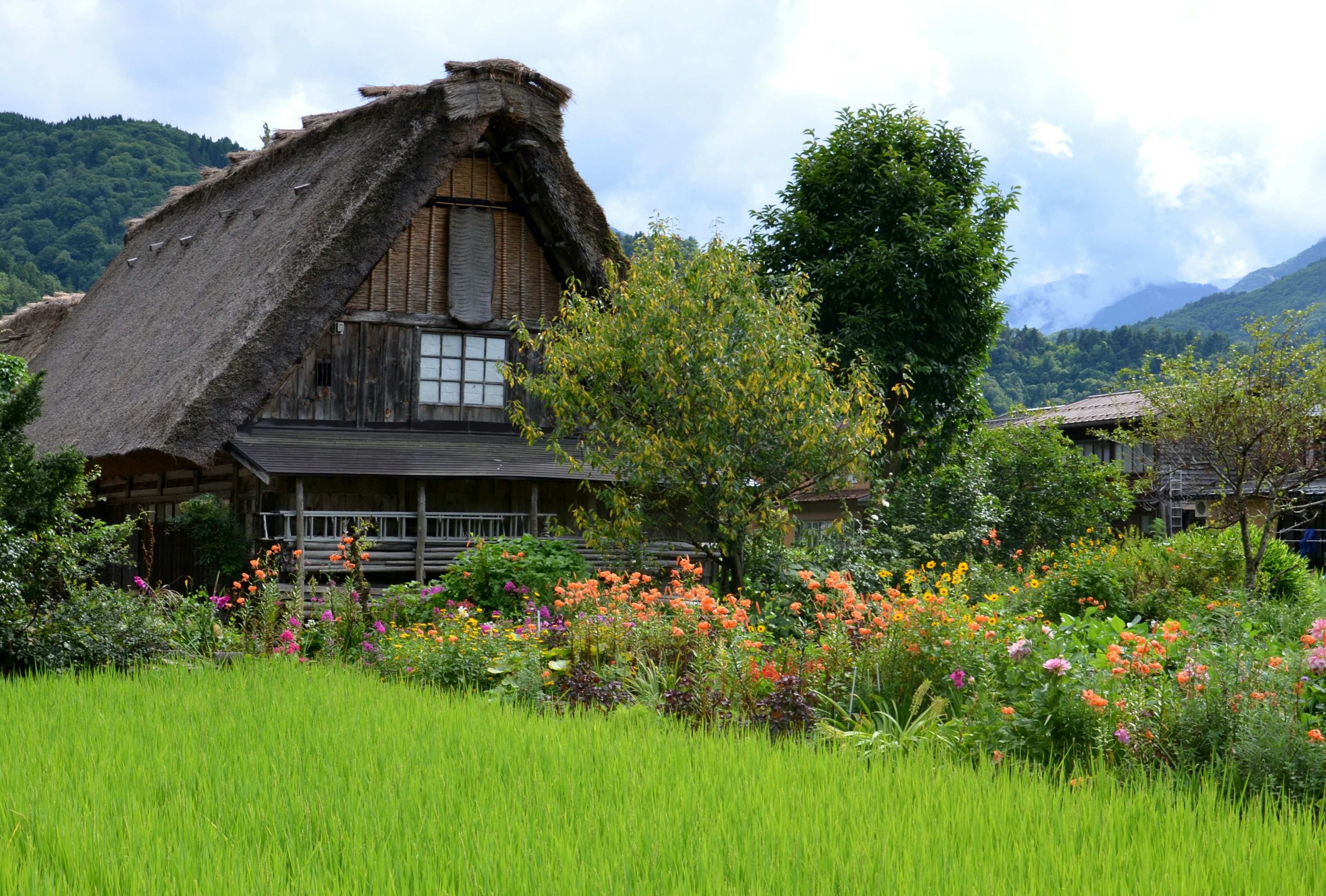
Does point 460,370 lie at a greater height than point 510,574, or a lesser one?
greater

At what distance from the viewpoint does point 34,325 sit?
25.0 m

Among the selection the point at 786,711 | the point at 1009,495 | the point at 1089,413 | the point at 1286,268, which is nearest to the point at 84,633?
the point at 786,711

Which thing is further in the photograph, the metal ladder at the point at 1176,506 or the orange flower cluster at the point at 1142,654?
the metal ladder at the point at 1176,506

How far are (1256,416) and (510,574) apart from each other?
27.6 ft

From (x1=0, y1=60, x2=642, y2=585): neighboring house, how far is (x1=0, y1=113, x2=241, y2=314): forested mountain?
22.5m

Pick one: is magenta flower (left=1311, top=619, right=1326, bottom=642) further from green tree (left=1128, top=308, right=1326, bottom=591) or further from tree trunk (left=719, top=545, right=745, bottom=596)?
green tree (left=1128, top=308, right=1326, bottom=591)

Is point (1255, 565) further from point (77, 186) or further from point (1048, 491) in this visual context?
point (77, 186)

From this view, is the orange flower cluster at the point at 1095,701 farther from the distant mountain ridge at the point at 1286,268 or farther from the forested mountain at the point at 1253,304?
the distant mountain ridge at the point at 1286,268

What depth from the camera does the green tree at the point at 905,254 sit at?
18719 mm

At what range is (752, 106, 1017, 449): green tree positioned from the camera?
18719mm

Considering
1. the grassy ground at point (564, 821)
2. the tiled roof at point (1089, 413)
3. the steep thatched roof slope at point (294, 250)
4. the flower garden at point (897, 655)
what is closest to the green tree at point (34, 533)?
the flower garden at point (897, 655)

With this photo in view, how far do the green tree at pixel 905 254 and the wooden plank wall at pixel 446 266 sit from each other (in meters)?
5.14

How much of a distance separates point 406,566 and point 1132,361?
43521mm

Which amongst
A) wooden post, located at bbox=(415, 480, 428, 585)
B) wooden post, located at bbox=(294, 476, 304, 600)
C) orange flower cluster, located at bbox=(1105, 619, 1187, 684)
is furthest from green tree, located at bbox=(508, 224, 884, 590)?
orange flower cluster, located at bbox=(1105, 619, 1187, 684)
